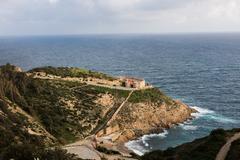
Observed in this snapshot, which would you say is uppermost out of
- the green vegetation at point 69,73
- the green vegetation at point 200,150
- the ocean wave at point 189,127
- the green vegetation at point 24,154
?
the green vegetation at point 24,154

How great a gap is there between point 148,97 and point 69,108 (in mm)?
24182

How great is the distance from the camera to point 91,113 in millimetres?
89875

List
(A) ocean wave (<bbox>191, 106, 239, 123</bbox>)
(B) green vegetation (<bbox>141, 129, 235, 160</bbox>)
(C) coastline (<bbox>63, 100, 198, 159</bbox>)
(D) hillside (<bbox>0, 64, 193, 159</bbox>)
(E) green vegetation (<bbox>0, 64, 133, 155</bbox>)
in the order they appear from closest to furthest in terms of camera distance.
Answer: (B) green vegetation (<bbox>141, 129, 235, 160</bbox>), (E) green vegetation (<bbox>0, 64, 133, 155</bbox>), (D) hillside (<bbox>0, 64, 193, 159</bbox>), (C) coastline (<bbox>63, 100, 198, 159</bbox>), (A) ocean wave (<bbox>191, 106, 239, 123</bbox>)

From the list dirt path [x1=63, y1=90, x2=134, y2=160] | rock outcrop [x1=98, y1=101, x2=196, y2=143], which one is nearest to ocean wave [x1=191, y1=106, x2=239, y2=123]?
rock outcrop [x1=98, y1=101, x2=196, y2=143]

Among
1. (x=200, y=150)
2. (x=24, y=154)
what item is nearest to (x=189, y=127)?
(x=200, y=150)

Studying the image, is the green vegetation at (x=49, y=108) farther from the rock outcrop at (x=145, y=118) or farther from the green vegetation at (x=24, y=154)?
the green vegetation at (x=24, y=154)

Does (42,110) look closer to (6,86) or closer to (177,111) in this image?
(6,86)

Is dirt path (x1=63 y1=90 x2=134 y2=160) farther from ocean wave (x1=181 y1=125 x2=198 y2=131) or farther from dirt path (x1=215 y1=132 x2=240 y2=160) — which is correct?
ocean wave (x1=181 y1=125 x2=198 y2=131)

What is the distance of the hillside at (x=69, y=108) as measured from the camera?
7106cm

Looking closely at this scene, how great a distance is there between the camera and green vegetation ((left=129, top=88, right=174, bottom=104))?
102250 mm

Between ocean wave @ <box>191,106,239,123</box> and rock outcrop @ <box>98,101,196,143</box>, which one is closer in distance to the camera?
rock outcrop @ <box>98,101,196,143</box>

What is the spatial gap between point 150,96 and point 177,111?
8.20 meters

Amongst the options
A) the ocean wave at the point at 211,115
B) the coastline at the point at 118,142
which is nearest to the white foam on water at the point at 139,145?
the coastline at the point at 118,142

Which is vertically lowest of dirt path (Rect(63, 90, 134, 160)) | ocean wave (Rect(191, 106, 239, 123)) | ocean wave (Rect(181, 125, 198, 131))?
ocean wave (Rect(181, 125, 198, 131))
